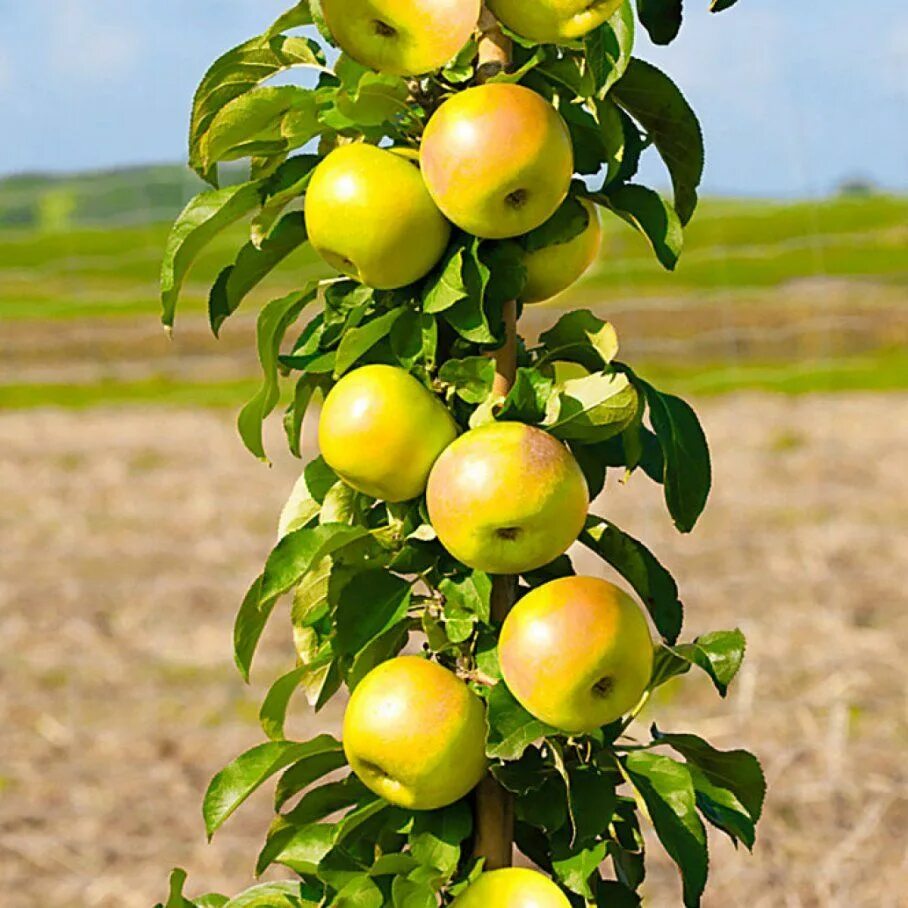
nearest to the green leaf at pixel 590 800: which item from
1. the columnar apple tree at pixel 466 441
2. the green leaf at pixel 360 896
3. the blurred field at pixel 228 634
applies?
the columnar apple tree at pixel 466 441

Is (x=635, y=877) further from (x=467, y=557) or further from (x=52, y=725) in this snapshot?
(x=52, y=725)

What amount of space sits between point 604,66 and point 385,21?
11cm

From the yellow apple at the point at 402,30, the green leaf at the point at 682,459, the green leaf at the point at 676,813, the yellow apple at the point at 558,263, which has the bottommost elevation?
the green leaf at the point at 676,813

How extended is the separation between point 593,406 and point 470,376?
7cm

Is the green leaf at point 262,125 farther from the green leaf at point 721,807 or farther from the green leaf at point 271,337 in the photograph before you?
the green leaf at point 721,807

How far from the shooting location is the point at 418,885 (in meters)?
0.76

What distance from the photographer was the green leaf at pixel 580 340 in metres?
0.80

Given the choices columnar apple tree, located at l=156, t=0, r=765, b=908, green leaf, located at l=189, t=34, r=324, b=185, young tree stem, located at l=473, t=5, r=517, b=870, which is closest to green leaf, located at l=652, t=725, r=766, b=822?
columnar apple tree, located at l=156, t=0, r=765, b=908

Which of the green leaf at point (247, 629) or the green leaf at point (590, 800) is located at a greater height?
the green leaf at point (247, 629)

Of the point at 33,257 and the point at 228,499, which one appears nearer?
the point at 228,499

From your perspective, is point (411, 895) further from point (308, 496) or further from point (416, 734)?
point (308, 496)

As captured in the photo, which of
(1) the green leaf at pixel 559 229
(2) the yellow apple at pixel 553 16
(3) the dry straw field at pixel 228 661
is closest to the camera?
(2) the yellow apple at pixel 553 16

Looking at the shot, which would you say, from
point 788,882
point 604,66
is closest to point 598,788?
point 604,66

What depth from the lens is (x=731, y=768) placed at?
854 millimetres
